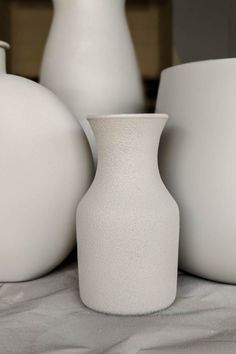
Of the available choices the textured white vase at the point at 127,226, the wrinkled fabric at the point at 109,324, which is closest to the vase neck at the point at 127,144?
the textured white vase at the point at 127,226

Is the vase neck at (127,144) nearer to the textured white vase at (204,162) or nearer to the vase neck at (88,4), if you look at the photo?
the textured white vase at (204,162)

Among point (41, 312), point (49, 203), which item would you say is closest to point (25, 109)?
point (49, 203)

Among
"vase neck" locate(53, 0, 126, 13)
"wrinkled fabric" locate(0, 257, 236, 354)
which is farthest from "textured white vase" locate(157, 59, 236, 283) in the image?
"vase neck" locate(53, 0, 126, 13)

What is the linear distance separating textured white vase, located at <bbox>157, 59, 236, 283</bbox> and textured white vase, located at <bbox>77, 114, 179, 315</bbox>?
52 millimetres

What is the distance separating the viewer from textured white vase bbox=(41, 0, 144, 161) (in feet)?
Answer: 1.93

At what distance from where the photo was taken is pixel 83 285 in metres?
0.46

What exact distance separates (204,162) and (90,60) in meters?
0.21

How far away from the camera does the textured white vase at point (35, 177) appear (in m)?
0.49

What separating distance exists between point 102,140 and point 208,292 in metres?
0.20

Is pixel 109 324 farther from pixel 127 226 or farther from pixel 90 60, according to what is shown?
pixel 90 60

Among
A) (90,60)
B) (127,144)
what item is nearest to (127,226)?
(127,144)

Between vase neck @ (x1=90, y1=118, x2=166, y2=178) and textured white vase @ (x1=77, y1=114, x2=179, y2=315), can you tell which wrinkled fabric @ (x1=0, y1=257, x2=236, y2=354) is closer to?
textured white vase @ (x1=77, y1=114, x2=179, y2=315)

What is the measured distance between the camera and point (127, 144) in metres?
0.44

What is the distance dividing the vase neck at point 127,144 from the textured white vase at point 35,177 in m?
0.07
